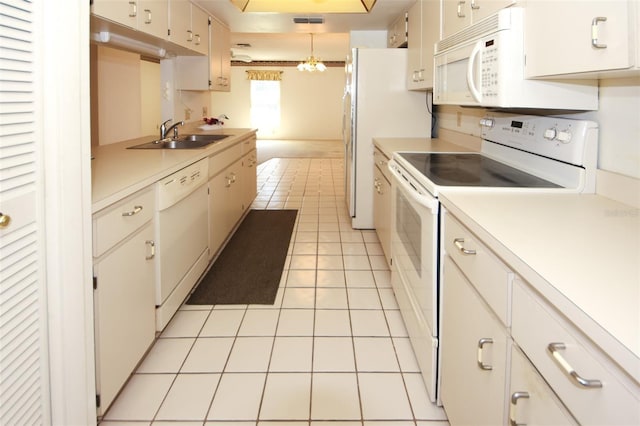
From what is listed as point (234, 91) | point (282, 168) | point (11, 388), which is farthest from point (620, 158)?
point (234, 91)

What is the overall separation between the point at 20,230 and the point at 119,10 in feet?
5.35

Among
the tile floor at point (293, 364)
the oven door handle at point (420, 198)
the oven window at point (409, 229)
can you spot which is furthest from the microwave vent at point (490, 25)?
the tile floor at point (293, 364)

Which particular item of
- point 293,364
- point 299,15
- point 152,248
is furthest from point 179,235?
point 299,15

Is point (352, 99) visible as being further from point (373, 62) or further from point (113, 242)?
point (113, 242)

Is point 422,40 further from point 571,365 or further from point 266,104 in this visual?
point 266,104

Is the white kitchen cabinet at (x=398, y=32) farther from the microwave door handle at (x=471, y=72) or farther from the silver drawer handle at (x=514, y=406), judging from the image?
the silver drawer handle at (x=514, y=406)

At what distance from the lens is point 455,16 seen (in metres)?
2.76

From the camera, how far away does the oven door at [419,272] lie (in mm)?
1906

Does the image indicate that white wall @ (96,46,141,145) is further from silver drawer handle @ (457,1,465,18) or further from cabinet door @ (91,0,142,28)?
silver drawer handle @ (457,1,465,18)

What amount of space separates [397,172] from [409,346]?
34.7 inches

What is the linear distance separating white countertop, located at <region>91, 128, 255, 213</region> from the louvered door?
316 millimetres

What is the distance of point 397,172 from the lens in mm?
2732

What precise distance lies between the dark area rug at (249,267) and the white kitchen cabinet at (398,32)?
196 centimetres

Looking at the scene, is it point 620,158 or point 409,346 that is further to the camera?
point 409,346
